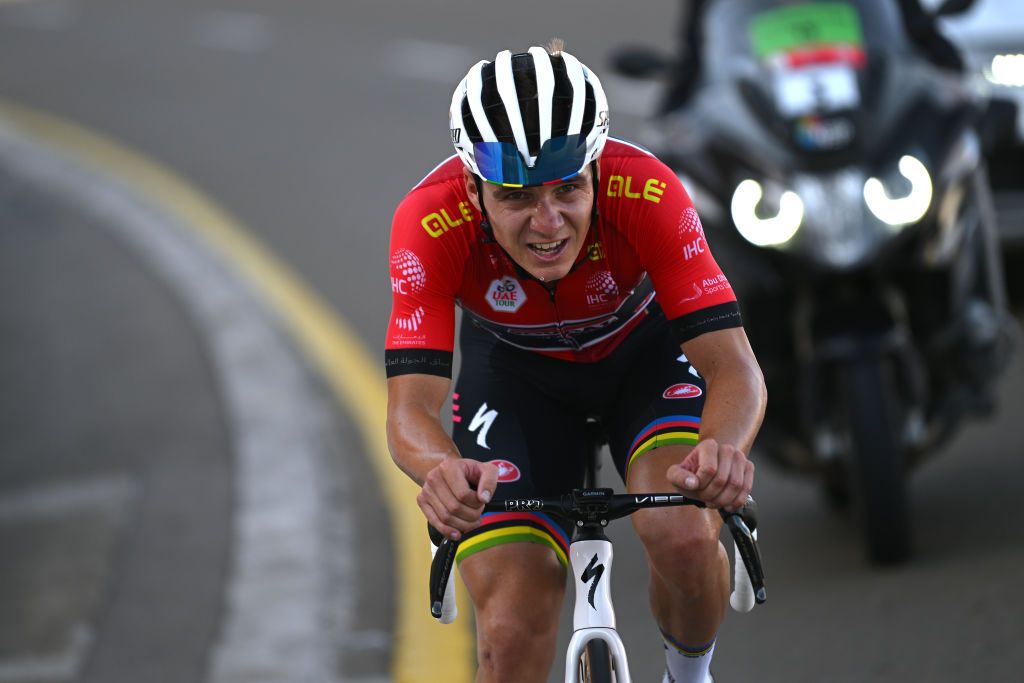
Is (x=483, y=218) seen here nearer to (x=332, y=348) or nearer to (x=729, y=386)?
(x=729, y=386)

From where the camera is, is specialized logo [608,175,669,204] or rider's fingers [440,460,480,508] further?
specialized logo [608,175,669,204]

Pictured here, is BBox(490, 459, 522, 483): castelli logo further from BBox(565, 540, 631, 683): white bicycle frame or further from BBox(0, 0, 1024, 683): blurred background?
BBox(0, 0, 1024, 683): blurred background

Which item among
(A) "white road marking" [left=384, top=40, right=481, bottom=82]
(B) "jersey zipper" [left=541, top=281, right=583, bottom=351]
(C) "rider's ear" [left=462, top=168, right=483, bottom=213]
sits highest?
(A) "white road marking" [left=384, top=40, right=481, bottom=82]

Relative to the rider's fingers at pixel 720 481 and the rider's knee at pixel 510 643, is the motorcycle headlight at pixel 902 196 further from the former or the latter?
the rider's fingers at pixel 720 481

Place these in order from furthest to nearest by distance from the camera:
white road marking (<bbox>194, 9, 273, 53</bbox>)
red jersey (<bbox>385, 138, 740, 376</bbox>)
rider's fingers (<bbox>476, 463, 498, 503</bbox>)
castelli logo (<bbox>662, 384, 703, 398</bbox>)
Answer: white road marking (<bbox>194, 9, 273, 53</bbox>) → castelli logo (<bbox>662, 384, 703, 398</bbox>) → red jersey (<bbox>385, 138, 740, 376</bbox>) → rider's fingers (<bbox>476, 463, 498, 503</bbox>)

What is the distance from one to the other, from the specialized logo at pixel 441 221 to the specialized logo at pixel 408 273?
0.28 feet

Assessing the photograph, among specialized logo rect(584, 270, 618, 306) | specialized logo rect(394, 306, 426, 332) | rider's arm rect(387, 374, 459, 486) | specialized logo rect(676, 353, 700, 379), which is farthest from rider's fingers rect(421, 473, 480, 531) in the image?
specialized logo rect(676, 353, 700, 379)

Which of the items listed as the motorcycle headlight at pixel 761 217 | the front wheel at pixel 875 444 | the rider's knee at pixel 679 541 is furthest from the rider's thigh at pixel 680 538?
the motorcycle headlight at pixel 761 217

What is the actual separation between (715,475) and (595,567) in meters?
0.57

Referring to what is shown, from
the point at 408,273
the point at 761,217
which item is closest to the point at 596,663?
the point at 408,273

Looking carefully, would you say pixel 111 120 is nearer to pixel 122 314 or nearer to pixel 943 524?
pixel 122 314

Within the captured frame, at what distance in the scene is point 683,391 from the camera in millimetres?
4730

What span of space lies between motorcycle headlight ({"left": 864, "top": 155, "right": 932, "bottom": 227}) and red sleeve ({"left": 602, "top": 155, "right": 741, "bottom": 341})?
6.84ft

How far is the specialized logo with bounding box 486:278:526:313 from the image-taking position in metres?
4.62
